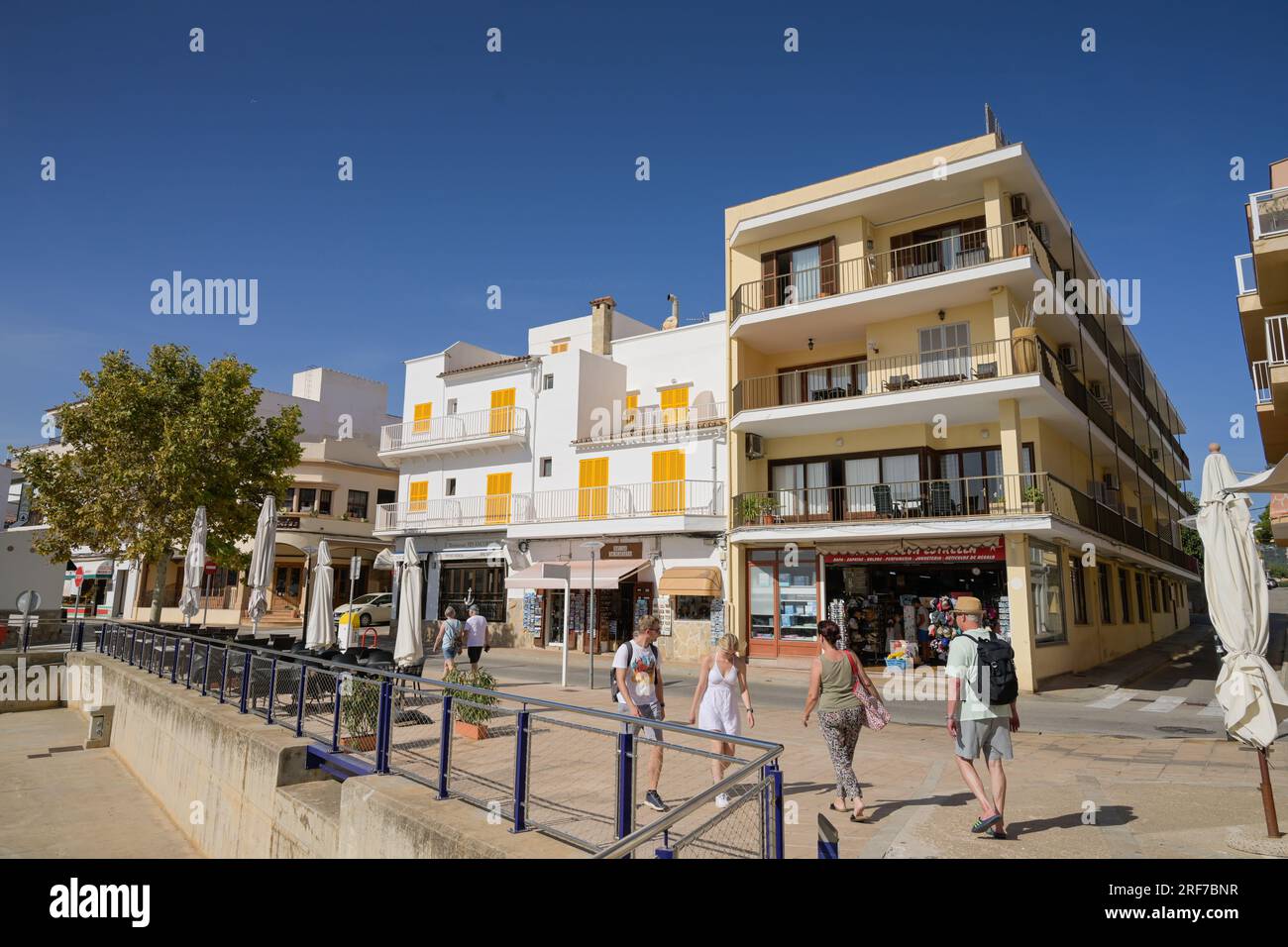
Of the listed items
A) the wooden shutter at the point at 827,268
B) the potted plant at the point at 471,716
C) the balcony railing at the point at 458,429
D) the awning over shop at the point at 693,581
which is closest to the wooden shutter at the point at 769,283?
the wooden shutter at the point at 827,268

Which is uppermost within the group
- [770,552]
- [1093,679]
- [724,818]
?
[770,552]

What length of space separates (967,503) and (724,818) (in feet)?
57.4

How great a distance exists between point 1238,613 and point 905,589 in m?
14.7

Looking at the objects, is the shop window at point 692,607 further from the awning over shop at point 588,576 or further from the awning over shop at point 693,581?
the awning over shop at point 588,576

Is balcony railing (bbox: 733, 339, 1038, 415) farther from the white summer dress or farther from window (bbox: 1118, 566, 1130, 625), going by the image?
the white summer dress

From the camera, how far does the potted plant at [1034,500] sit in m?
17.4

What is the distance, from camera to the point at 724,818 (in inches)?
145

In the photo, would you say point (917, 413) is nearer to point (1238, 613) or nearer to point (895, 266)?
point (895, 266)

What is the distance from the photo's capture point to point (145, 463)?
841 inches

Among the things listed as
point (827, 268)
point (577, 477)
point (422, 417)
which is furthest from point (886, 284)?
point (422, 417)

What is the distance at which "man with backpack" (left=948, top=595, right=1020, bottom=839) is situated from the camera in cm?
566
